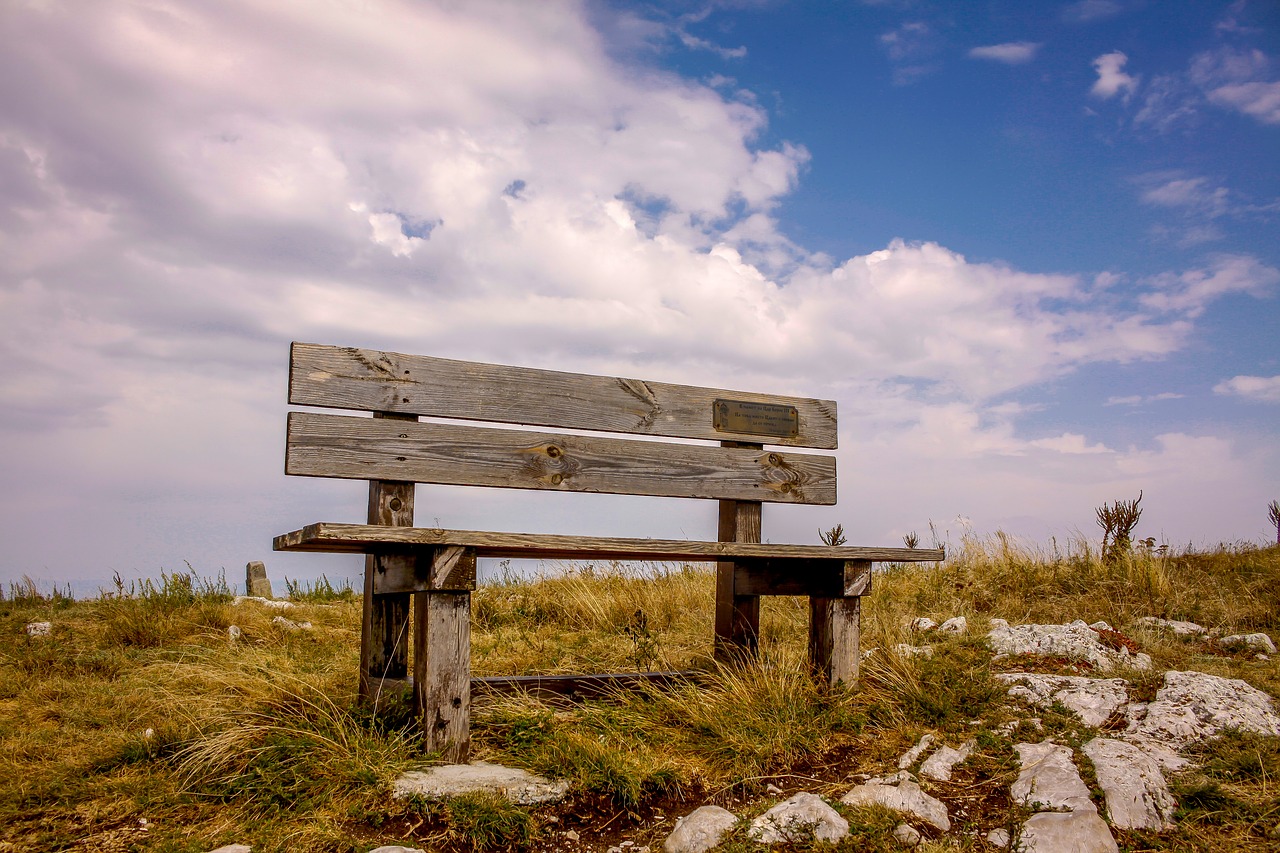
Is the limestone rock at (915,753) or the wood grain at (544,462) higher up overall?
the wood grain at (544,462)

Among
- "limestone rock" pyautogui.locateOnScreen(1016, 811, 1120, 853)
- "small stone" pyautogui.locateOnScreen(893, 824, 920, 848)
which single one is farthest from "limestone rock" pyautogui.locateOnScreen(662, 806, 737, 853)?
"limestone rock" pyautogui.locateOnScreen(1016, 811, 1120, 853)

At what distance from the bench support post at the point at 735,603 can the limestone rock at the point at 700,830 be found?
1.87 m

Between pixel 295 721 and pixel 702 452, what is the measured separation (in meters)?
2.90

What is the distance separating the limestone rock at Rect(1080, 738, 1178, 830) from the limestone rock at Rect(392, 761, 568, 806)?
7.90 ft

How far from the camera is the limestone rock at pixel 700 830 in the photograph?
348cm

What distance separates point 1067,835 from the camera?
11.7 feet

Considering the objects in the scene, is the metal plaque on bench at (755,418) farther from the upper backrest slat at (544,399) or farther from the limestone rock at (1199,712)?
the limestone rock at (1199,712)

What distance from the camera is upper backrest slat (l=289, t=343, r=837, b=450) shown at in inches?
184

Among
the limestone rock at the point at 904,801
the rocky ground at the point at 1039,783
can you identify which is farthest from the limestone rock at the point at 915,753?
the limestone rock at the point at 904,801

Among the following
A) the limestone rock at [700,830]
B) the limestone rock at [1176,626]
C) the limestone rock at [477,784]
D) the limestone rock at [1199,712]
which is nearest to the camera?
the limestone rock at [700,830]

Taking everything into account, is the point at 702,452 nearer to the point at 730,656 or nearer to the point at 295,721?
the point at 730,656

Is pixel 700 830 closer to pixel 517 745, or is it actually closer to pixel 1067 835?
pixel 517 745

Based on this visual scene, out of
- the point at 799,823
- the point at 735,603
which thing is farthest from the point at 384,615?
the point at 799,823

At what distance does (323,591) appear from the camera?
428 inches
